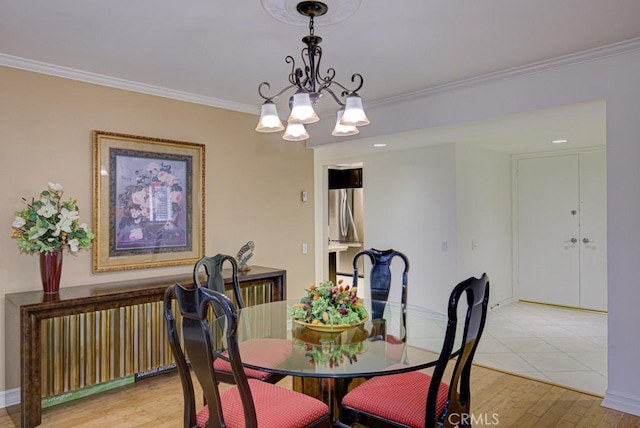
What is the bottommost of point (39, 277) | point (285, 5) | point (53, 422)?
point (53, 422)

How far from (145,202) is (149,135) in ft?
1.85

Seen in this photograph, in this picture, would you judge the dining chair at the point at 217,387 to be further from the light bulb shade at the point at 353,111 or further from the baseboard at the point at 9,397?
the baseboard at the point at 9,397

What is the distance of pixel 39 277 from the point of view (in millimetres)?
3088

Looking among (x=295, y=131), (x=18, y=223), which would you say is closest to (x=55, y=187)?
(x=18, y=223)

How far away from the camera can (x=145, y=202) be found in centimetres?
357

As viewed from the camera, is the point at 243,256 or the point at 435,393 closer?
the point at 435,393

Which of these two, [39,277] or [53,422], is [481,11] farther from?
[53,422]

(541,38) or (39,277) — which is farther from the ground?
(541,38)

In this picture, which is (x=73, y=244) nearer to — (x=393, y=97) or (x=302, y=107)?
(x=302, y=107)

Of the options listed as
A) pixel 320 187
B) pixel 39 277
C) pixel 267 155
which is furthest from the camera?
pixel 320 187

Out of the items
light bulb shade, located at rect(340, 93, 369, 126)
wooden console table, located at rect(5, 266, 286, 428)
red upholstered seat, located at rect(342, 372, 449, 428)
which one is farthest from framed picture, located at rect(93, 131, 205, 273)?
red upholstered seat, located at rect(342, 372, 449, 428)

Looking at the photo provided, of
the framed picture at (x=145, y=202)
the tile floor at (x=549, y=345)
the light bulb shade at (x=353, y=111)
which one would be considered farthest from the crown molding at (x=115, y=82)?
the tile floor at (x=549, y=345)

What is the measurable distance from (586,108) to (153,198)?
3450mm

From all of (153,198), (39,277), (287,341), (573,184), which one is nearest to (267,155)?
(153,198)
